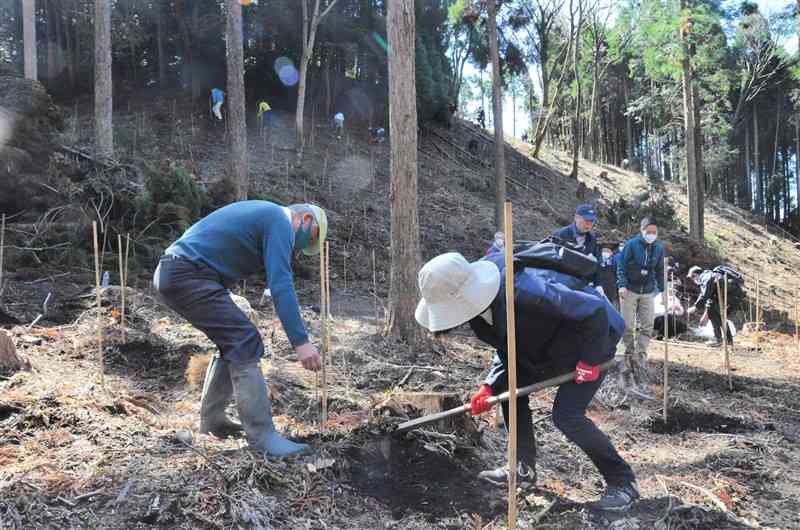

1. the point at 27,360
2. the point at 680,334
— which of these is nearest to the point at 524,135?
the point at 680,334

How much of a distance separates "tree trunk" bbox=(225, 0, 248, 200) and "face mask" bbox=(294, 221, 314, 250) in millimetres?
8565

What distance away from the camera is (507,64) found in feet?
96.0

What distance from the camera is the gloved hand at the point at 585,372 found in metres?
2.95

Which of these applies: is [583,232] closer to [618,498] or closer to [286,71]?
[618,498]

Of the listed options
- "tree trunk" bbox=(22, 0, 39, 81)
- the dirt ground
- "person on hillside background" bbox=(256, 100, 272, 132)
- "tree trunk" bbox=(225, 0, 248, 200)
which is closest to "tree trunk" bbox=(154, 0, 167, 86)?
"person on hillside background" bbox=(256, 100, 272, 132)

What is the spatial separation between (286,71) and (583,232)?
64.9 ft

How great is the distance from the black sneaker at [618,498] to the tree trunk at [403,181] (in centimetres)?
380

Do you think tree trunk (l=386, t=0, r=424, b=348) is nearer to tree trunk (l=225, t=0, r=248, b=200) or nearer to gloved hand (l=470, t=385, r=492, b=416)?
gloved hand (l=470, t=385, r=492, b=416)

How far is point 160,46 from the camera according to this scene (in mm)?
22750

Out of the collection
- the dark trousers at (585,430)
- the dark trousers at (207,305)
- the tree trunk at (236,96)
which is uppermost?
the tree trunk at (236,96)

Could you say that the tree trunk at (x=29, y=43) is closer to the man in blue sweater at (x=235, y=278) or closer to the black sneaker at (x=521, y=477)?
the man in blue sweater at (x=235, y=278)

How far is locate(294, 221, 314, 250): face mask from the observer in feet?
11.1

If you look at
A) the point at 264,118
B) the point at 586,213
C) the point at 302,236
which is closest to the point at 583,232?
the point at 586,213

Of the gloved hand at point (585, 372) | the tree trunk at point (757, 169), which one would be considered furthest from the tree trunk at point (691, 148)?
the tree trunk at point (757, 169)
